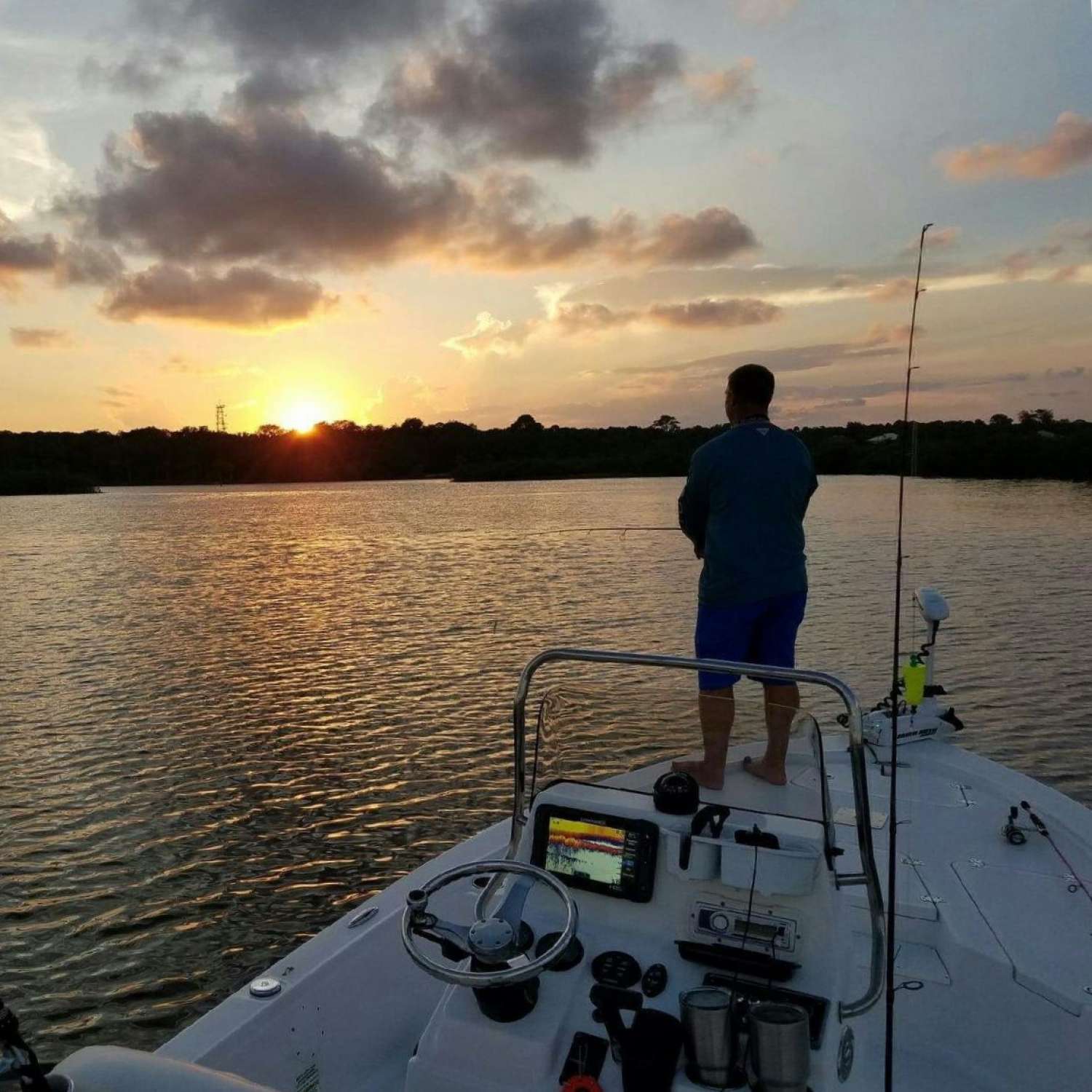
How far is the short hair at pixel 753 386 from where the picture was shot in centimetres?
384

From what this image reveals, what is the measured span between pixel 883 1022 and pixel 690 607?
14990 mm

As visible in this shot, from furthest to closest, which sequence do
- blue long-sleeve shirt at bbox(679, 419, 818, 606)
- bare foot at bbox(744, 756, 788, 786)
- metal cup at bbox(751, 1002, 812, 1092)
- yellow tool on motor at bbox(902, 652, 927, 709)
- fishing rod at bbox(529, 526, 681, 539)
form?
fishing rod at bbox(529, 526, 681, 539) → yellow tool on motor at bbox(902, 652, 927, 709) → blue long-sleeve shirt at bbox(679, 419, 818, 606) → bare foot at bbox(744, 756, 788, 786) → metal cup at bbox(751, 1002, 812, 1092)

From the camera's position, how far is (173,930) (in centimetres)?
618

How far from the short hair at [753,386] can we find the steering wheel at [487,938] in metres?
2.16

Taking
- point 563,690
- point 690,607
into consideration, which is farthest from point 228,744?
point 690,607

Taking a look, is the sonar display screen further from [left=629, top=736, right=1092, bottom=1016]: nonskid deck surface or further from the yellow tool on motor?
the yellow tool on motor

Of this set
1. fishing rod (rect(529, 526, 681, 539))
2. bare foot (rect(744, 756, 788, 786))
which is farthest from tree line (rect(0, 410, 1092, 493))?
bare foot (rect(744, 756, 788, 786))

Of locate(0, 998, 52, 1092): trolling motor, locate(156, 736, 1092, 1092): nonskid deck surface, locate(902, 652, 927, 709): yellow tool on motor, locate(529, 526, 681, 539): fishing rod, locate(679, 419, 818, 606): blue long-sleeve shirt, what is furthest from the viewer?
locate(529, 526, 681, 539): fishing rod

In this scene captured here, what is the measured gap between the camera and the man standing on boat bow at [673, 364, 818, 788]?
3.71 m

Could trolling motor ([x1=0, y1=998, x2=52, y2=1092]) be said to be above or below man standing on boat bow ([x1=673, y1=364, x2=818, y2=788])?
below

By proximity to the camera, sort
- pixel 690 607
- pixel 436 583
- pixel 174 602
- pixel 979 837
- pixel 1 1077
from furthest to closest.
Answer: pixel 436 583 < pixel 174 602 < pixel 690 607 < pixel 979 837 < pixel 1 1077

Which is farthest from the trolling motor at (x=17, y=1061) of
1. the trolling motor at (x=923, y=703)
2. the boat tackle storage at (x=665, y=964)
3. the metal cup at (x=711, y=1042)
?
the trolling motor at (x=923, y=703)

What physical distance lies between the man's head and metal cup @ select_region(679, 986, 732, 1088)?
2.35 metres

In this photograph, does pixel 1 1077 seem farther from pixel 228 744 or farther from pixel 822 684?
pixel 228 744
